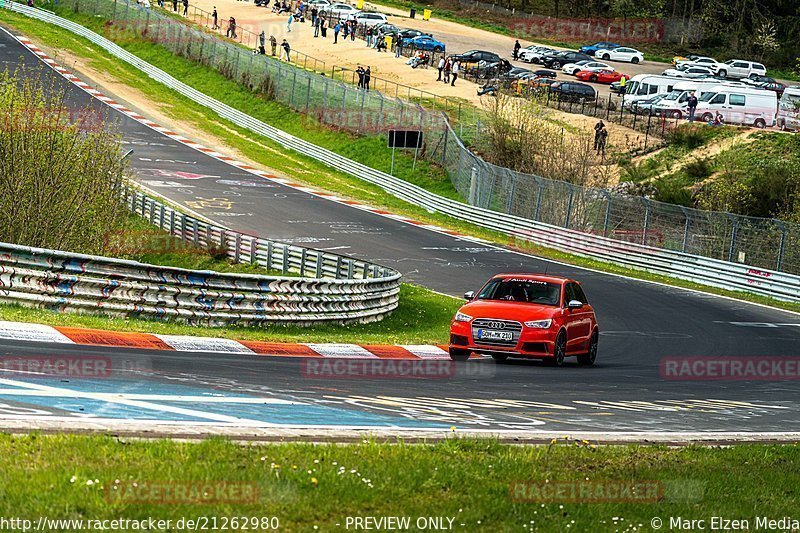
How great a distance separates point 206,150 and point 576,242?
2137 cm

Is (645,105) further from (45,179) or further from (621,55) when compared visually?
(45,179)

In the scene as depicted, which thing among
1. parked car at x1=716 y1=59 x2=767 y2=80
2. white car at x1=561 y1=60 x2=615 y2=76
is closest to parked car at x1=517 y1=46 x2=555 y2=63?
white car at x1=561 y1=60 x2=615 y2=76

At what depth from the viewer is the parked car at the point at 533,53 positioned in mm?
84500

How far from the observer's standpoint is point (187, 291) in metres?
19.2

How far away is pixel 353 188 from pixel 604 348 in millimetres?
29436

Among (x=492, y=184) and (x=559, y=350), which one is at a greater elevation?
(x=559, y=350)

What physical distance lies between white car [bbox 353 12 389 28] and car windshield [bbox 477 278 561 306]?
70985 mm

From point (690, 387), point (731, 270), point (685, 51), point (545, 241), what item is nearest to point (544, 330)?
point (690, 387)

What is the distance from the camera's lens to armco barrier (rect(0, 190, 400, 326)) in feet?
55.5

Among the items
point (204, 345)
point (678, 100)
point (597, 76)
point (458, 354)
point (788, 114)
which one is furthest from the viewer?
point (597, 76)

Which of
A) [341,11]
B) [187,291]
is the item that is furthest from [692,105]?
[187,291]

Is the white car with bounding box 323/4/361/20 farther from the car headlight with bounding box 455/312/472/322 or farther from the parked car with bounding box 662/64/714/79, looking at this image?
the car headlight with bounding box 455/312/472/322

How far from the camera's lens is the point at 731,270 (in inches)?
1378

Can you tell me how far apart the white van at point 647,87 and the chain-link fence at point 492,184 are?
16.9 meters
